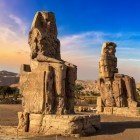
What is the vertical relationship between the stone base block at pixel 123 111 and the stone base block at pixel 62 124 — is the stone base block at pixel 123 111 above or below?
above

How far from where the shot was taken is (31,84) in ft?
46.9

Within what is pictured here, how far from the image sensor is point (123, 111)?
830 inches

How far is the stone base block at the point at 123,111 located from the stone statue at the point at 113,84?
299mm

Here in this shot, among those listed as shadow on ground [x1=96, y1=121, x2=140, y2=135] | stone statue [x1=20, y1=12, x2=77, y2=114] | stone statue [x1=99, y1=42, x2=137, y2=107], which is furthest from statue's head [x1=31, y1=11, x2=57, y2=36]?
stone statue [x1=99, y1=42, x2=137, y2=107]

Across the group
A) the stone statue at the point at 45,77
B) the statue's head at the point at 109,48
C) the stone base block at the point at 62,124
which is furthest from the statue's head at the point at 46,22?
the statue's head at the point at 109,48

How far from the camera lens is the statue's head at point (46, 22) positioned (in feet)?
51.0

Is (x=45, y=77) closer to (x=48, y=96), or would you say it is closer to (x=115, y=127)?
(x=48, y=96)

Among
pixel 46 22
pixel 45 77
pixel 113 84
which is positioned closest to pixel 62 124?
pixel 45 77

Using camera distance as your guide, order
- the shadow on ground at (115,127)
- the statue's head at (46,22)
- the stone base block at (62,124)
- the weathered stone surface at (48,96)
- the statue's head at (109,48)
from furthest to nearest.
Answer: the statue's head at (109,48) → the statue's head at (46,22) → the shadow on ground at (115,127) → the weathered stone surface at (48,96) → the stone base block at (62,124)

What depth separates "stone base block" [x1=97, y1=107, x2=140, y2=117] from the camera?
20.6m

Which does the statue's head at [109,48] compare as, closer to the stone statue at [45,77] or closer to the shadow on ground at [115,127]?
the shadow on ground at [115,127]

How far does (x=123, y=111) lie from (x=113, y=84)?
1900 millimetres

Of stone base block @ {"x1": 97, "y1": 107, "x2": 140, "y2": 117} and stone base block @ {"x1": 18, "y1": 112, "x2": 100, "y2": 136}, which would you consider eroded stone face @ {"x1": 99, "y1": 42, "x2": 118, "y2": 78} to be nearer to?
stone base block @ {"x1": 97, "y1": 107, "x2": 140, "y2": 117}

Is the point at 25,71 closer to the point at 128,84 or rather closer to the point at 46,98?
the point at 46,98
